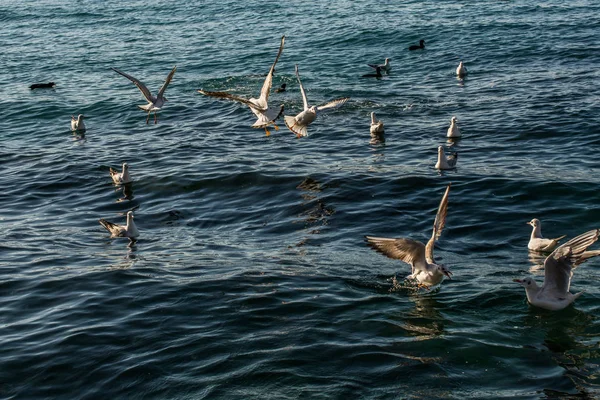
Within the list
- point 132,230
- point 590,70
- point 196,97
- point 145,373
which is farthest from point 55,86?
point 145,373

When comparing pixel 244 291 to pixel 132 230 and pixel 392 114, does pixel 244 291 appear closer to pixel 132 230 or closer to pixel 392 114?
pixel 132 230

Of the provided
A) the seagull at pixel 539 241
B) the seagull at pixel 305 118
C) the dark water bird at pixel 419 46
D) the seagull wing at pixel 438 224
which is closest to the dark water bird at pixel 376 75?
the dark water bird at pixel 419 46

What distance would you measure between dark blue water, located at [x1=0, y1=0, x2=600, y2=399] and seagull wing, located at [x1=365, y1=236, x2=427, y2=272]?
0.62m

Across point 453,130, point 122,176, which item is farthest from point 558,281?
point 122,176

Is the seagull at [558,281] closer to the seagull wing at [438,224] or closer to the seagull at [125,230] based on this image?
the seagull wing at [438,224]

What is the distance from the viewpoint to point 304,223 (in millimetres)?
15516

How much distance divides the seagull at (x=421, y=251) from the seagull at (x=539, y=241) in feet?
7.46

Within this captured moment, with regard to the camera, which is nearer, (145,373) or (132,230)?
(145,373)

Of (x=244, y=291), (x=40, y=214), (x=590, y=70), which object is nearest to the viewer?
(x=244, y=291)

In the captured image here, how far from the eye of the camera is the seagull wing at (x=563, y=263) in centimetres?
1093

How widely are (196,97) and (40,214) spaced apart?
1160 cm

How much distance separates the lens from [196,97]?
92.2 feet

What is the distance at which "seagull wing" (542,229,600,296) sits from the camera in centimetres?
1093

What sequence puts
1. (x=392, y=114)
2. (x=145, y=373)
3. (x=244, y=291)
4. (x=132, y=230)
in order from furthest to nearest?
(x=392, y=114), (x=132, y=230), (x=244, y=291), (x=145, y=373)
